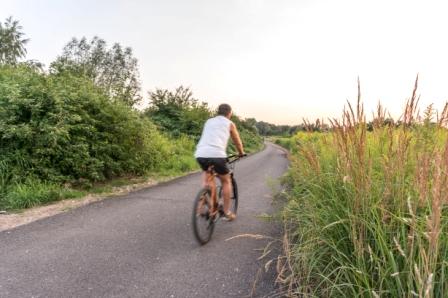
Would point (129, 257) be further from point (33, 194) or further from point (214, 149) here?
point (33, 194)

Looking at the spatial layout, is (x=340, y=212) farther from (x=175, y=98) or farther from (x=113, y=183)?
(x=175, y=98)

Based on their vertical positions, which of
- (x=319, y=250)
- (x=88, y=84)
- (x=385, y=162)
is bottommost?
(x=319, y=250)

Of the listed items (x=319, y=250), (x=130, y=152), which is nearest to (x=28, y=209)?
(x=130, y=152)

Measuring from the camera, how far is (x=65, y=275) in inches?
126

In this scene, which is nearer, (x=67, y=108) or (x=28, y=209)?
(x=28, y=209)

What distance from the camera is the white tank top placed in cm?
454

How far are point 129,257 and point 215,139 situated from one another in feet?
6.50

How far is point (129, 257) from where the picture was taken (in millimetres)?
3746

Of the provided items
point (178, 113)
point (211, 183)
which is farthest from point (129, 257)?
point (178, 113)

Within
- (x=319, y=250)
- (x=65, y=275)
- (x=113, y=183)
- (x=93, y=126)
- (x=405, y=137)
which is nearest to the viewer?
(x=405, y=137)

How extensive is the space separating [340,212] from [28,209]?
5.50 metres

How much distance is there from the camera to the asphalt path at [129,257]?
118 inches

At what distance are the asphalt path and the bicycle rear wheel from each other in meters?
0.14

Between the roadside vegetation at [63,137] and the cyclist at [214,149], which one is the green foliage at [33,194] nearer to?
the roadside vegetation at [63,137]
